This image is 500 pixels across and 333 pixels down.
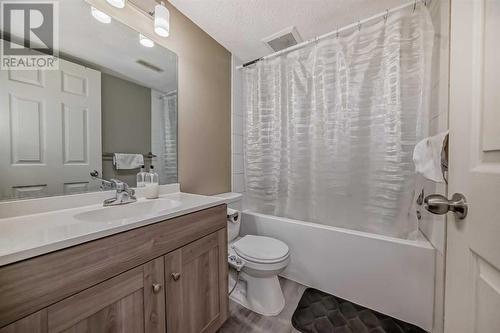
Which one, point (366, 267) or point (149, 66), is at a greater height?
point (149, 66)

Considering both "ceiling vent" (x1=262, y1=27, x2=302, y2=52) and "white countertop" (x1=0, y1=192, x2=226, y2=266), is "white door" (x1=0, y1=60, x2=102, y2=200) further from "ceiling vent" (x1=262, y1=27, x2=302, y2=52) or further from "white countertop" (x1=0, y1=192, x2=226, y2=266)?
"ceiling vent" (x1=262, y1=27, x2=302, y2=52)

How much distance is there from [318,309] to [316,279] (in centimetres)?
22

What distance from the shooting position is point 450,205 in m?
0.46

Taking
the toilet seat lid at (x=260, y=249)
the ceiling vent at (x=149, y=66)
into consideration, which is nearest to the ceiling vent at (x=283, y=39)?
the ceiling vent at (x=149, y=66)

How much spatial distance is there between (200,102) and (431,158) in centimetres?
153

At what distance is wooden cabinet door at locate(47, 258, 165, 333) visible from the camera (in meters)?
0.55

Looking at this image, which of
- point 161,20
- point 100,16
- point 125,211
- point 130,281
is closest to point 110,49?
point 100,16

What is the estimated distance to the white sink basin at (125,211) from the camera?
88cm

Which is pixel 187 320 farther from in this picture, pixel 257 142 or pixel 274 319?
pixel 257 142

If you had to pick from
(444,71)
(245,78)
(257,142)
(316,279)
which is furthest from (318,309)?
(245,78)

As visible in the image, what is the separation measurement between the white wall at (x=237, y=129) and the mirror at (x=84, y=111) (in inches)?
27.8

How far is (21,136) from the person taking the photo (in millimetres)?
800

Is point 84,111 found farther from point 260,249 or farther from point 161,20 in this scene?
point 260,249

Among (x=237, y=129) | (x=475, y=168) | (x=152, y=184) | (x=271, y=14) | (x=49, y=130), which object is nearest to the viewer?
(x=475, y=168)
